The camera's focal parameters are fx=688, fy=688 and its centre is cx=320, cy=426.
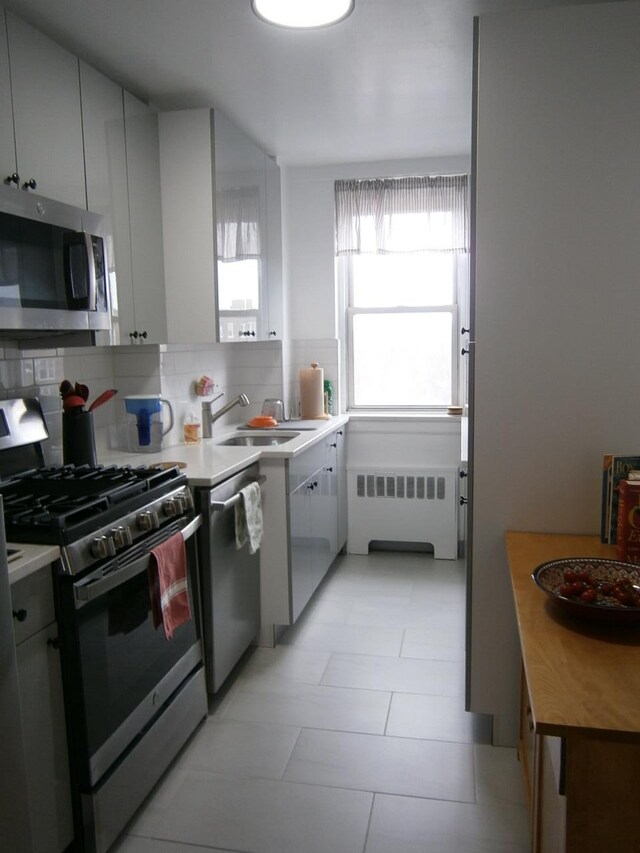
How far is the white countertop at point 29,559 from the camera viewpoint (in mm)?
1581

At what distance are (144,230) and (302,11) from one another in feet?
3.74

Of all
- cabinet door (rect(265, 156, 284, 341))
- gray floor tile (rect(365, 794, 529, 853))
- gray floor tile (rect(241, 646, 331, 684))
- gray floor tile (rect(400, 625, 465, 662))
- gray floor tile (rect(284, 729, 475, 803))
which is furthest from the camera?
cabinet door (rect(265, 156, 284, 341))

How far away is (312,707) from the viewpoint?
267cm

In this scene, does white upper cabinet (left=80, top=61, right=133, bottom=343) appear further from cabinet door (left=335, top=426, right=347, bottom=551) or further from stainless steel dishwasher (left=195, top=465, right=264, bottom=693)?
cabinet door (left=335, top=426, right=347, bottom=551)

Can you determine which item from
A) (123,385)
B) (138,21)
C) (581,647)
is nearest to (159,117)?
(138,21)

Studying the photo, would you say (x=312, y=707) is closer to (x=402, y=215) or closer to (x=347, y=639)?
(x=347, y=639)

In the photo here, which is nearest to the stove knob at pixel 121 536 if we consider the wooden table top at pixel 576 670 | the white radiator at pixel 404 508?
the wooden table top at pixel 576 670

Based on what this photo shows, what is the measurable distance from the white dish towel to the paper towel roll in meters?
1.46

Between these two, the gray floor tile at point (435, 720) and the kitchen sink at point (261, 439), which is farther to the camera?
the kitchen sink at point (261, 439)

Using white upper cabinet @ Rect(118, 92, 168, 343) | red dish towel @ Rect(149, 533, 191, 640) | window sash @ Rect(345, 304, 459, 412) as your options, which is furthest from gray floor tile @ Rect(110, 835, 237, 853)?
window sash @ Rect(345, 304, 459, 412)

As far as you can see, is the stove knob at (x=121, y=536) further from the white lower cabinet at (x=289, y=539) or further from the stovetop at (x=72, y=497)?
the white lower cabinet at (x=289, y=539)

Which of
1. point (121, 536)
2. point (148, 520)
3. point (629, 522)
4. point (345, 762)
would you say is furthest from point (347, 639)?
point (629, 522)

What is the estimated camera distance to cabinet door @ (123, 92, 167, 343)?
9.30ft

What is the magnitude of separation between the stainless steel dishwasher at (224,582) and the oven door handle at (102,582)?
48 cm
